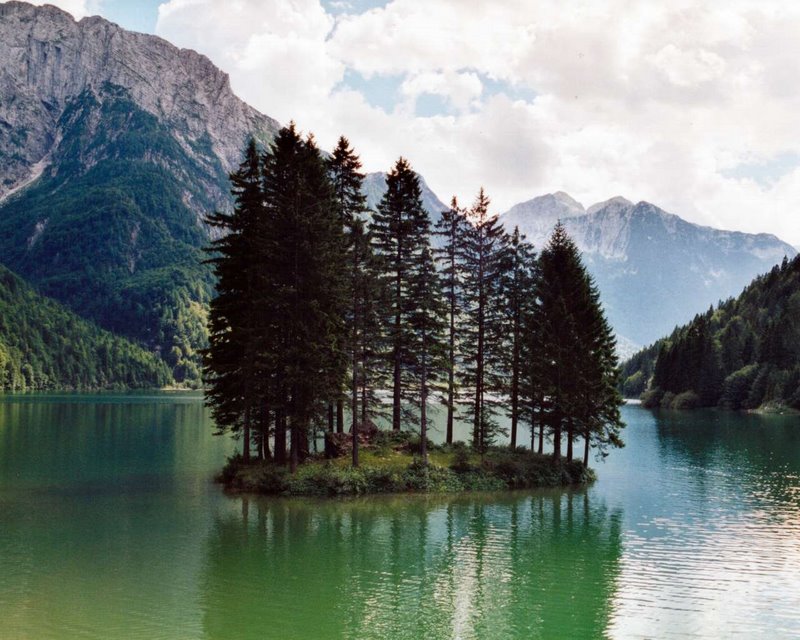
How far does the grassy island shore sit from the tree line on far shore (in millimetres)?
1381

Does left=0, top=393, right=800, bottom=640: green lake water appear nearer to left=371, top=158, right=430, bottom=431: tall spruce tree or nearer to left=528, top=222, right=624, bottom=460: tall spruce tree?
left=528, top=222, right=624, bottom=460: tall spruce tree

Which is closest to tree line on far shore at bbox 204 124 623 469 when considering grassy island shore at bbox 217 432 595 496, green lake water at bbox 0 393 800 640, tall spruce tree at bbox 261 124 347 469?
tall spruce tree at bbox 261 124 347 469

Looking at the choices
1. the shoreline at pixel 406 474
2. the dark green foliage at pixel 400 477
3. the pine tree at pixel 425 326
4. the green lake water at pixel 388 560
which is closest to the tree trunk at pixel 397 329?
the pine tree at pixel 425 326

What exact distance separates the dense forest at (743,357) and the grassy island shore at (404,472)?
10447 centimetres

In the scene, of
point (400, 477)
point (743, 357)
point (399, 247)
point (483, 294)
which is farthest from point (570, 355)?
A: point (743, 357)

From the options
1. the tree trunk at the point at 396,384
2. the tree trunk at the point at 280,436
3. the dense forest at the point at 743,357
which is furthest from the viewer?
the dense forest at the point at 743,357

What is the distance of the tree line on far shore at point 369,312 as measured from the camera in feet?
153

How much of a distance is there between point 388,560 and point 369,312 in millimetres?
22786

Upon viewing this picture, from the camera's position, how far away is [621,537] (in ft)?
123

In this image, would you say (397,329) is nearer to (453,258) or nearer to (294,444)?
(453,258)

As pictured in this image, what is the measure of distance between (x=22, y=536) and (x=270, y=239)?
75.8ft

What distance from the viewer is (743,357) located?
167 meters

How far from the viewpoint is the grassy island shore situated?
46094 mm

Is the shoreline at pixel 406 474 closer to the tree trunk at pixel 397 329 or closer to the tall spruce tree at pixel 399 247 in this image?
the tree trunk at pixel 397 329
